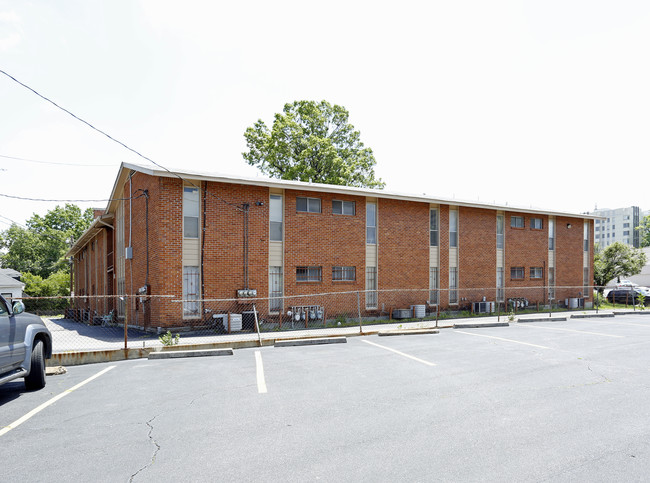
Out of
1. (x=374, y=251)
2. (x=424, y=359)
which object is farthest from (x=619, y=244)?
(x=424, y=359)

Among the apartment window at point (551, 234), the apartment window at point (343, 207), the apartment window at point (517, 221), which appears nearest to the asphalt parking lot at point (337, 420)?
the apartment window at point (343, 207)

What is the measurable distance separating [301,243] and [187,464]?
14135 mm

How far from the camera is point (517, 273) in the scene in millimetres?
25750

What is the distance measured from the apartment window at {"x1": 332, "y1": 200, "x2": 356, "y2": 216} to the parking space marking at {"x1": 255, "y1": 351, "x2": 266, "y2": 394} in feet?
32.1

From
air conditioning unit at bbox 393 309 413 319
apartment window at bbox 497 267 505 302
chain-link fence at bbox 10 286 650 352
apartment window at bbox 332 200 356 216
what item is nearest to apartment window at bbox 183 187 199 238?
chain-link fence at bbox 10 286 650 352

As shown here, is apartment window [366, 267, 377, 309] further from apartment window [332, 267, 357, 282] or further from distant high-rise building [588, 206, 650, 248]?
distant high-rise building [588, 206, 650, 248]

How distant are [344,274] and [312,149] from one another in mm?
17981

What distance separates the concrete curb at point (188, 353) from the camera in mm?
10906

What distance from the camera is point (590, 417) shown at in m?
5.84

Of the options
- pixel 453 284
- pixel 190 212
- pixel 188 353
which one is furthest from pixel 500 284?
pixel 188 353

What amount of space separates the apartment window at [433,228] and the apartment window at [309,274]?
7056 millimetres

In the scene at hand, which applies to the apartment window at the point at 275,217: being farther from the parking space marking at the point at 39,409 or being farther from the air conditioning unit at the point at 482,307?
the air conditioning unit at the point at 482,307

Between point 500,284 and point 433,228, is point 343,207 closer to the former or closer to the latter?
point 433,228

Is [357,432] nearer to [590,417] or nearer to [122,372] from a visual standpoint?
[590,417]
